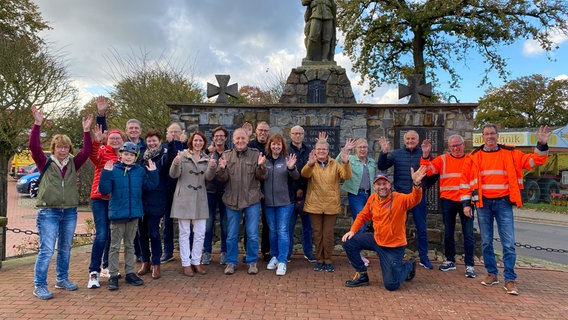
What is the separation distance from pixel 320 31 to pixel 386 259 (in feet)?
17.4

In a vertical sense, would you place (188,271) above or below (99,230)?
below

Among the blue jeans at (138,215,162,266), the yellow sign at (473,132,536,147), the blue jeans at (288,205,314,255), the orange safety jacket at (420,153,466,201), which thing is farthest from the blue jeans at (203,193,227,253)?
the yellow sign at (473,132,536,147)

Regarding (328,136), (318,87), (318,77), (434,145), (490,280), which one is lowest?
(490,280)

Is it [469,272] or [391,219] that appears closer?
[391,219]

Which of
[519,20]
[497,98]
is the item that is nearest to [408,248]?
[519,20]

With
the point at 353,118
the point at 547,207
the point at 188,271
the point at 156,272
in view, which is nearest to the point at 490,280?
the point at 353,118

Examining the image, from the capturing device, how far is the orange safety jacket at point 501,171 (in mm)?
4715

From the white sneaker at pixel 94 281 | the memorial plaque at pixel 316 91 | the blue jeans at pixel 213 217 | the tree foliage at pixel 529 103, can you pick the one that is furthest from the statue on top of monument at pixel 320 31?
the tree foliage at pixel 529 103

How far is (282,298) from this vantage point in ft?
14.1

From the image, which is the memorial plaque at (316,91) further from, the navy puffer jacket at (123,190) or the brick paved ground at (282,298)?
the navy puffer jacket at (123,190)

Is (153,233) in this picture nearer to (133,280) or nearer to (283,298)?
(133,280)

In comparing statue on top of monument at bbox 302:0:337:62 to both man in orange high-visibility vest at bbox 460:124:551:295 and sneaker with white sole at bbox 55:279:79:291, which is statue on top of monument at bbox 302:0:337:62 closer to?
man in orange high-visibility vest at bbox 460:124:551:295

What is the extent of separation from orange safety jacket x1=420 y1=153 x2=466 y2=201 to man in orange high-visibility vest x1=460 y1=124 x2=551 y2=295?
0.96 feet

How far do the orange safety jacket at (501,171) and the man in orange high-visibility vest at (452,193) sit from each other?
14.5 inches
